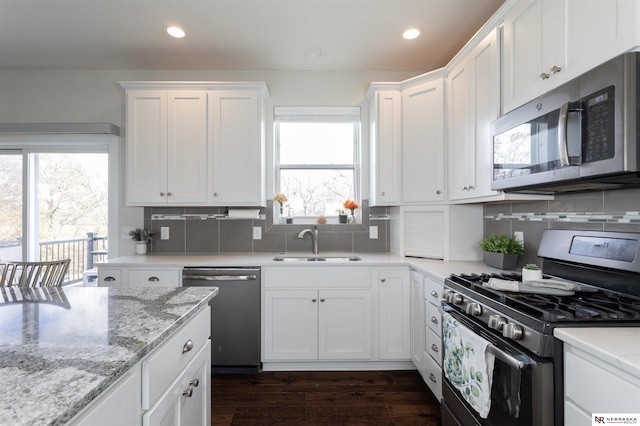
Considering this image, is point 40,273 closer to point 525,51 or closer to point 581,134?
point 581,134

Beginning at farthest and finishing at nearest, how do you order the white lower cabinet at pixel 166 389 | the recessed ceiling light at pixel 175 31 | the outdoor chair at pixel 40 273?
the recessed ceiling light at pixel 175 31 → the outdoor chair at pixel 40 273 → the white lower cabinet at pixel 166 389

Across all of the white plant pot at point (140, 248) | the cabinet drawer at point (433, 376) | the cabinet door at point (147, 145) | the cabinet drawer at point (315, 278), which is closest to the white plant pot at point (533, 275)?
the cabinet drawer at point (433, 376)

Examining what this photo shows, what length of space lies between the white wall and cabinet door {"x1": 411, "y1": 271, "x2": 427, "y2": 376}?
1.12m

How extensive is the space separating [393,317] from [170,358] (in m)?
1.85

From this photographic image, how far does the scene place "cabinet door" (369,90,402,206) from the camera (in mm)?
2695

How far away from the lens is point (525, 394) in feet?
3.50

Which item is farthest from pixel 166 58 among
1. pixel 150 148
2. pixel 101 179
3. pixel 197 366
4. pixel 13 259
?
pixel 197 366

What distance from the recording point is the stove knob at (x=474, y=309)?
136 centimetres

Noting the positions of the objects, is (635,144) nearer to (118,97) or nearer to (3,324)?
(3,324)

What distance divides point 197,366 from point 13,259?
10.5 ft

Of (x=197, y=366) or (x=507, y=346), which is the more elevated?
(x=507, y=346)

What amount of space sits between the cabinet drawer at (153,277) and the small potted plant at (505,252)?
239 cm

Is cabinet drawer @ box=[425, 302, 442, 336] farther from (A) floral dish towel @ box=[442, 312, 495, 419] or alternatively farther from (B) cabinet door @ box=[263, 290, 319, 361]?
(B) cabinet door @ box=[263, 290, 319, 361]

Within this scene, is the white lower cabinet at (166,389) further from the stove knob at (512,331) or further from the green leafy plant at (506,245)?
the green leafy plant at (506,245)
